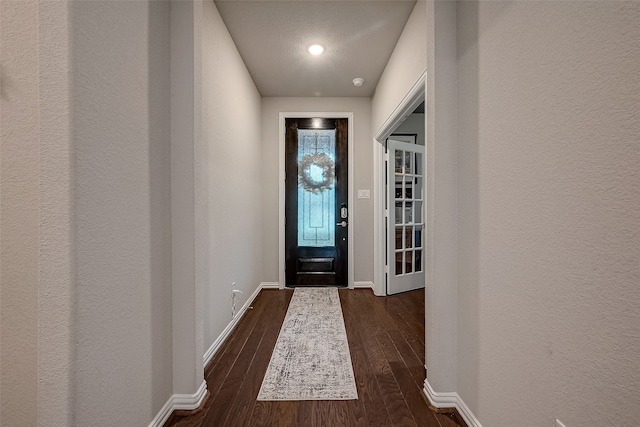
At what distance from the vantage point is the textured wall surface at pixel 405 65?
2.07m

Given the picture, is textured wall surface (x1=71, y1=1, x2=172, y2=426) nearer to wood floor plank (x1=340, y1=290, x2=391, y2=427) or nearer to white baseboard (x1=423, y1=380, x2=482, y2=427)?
wood floor plank (x1=340, y1=290, x2=391, y2=427)

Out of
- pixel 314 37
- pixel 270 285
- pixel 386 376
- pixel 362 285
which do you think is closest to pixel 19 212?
pixel 386 376

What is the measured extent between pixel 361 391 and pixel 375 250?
2.17m

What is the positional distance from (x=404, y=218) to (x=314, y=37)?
7.36 feet

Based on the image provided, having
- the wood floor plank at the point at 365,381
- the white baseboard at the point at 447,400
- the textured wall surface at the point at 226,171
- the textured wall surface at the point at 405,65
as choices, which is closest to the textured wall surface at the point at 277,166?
the textured wall surface at the point at 226,171

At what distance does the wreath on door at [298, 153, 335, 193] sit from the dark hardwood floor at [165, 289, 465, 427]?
1682 mm

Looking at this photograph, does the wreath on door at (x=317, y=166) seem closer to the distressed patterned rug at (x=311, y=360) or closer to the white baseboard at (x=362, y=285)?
the white baseboard at (x=362, y=285)

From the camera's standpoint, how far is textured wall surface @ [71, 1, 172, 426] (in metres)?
0.95

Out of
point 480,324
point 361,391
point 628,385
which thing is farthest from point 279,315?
point 628,385

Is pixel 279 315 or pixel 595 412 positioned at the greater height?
pixel 595 412

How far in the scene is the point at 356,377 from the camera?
1812 mm

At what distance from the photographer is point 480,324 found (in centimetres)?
132

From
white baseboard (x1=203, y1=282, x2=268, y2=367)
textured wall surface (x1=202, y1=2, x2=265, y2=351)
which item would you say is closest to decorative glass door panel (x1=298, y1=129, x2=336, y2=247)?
textured wall surface (x1=202, y1=2, x2=265, y2=351)

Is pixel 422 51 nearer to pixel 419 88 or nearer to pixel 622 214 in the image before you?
pixel 419 88
